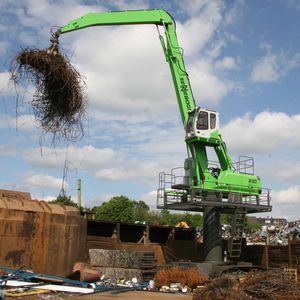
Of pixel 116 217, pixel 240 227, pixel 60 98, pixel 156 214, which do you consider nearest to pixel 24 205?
pixel 60 98

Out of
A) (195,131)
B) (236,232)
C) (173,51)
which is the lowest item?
(236,232)

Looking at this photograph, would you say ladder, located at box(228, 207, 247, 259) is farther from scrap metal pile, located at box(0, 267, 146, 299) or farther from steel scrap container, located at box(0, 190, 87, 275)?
scrap metal pile, located at box(0, 267, 146, 299)

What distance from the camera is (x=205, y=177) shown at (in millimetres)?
17625

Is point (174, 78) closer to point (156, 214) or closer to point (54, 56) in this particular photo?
point (54, 56)

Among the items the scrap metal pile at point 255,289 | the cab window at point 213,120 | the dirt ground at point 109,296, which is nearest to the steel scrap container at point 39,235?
the dirt ground at point 109,296

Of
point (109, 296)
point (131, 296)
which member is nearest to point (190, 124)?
point (131, 296)

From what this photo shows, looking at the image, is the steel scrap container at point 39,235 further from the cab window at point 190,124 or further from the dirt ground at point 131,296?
the cab window at point 190,124

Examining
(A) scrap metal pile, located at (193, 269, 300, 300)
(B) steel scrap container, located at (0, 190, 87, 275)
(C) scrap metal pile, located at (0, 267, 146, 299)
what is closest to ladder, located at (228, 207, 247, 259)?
(B) steel scrap container, located at (0, 190, 87, 275)

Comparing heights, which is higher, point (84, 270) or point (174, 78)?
point (174, 78)

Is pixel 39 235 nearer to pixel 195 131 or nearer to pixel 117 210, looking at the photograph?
pixel 195 131

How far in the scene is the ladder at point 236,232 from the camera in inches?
693

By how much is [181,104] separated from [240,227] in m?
5.66

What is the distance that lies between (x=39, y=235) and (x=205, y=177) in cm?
713

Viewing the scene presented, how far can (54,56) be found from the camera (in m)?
10.8
